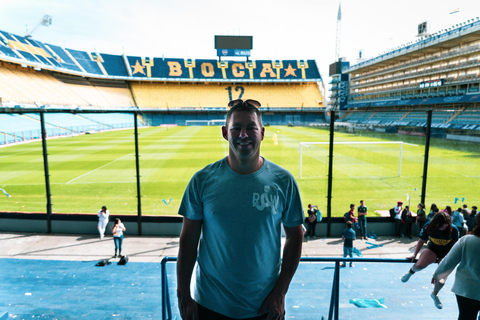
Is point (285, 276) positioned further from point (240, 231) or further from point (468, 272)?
point (468, 272)

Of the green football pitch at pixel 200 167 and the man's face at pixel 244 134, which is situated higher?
the man's face at pixel 244 134

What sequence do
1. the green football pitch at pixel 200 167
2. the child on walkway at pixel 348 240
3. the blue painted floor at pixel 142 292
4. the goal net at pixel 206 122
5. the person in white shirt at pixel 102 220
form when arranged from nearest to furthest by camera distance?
the blue painted floor at pixel 142 292
the child on walkway at pixel 348 240
the person in white shirt at pixel 102 220
the green football pitch at pixel 200 167
the goal net at pixel 206 122

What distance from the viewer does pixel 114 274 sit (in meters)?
6.02

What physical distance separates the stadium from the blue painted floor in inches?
2.5

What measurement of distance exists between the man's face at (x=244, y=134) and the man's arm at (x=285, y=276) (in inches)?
22.0

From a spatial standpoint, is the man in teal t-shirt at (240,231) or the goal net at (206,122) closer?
the man in teal t-shirt at (240,231)

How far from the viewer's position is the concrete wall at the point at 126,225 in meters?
9.05

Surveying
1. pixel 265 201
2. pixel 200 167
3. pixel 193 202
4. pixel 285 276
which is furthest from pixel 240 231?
pixel 200 167

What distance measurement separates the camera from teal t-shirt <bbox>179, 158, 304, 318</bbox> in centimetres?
169

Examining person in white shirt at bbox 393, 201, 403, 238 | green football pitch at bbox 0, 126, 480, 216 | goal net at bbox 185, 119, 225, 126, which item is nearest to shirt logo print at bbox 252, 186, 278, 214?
person in white shirt at bbox 393, 201, 403, 238

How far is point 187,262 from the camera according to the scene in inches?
72.3

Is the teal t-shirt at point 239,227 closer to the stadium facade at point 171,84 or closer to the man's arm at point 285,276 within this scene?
the man's arm at point 285,276

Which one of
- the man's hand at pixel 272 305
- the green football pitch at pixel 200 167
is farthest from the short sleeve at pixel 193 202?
the green football pitch at pixel 200 167

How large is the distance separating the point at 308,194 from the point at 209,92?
61701 mm
